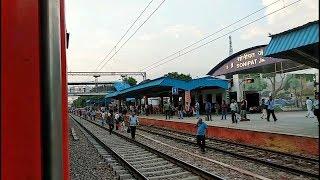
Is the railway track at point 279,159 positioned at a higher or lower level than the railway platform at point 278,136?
lower

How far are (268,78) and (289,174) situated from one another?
30.9m

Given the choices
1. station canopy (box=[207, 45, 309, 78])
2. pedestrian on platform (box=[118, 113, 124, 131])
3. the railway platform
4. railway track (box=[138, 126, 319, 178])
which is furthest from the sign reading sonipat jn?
railway track (box=[138, 126, 319, 178])

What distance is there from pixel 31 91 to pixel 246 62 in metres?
49.9

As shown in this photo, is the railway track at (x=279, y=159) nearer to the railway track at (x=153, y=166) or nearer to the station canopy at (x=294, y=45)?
the railway track at (x=153, y=166)

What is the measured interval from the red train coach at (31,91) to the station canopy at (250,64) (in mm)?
42315

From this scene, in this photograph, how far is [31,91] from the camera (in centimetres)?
138

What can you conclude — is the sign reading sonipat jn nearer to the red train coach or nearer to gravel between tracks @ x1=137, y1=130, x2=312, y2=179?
gravel between tracks @ x1=137, y1=130, x2=312, y2=179

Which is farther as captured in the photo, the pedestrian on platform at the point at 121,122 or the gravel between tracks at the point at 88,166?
the pedestrian on platform at the point at 121,122

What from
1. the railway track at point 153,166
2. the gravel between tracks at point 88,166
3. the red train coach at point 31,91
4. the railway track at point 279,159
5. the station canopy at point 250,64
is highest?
the station canopy at point 250,64

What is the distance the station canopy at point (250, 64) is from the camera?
4460 cm

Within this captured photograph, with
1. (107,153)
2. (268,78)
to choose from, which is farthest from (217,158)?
(268,78)

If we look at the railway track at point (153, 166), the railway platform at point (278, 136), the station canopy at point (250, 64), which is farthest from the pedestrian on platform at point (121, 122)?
the station canopy at point (250, 64)

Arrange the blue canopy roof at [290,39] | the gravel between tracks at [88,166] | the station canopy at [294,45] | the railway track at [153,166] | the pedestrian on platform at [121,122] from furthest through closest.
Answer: the pedestrian on platform at [121,122], the station canopy at [294,45], the blue canopy roof at [290,39], the gravel between tracks at [88,166], the railway track at [153,166]

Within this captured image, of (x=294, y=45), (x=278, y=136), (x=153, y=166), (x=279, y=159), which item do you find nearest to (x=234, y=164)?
(x=279, y=159)
